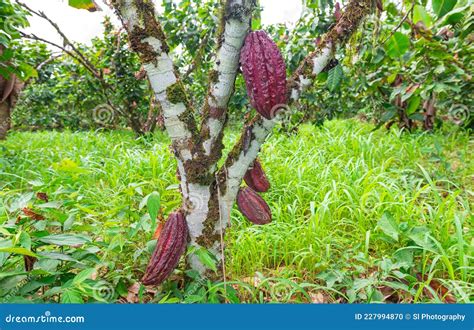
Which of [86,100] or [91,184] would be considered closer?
[91,184]

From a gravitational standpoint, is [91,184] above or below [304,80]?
below

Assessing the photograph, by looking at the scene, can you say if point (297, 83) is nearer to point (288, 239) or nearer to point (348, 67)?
point (288, 239)

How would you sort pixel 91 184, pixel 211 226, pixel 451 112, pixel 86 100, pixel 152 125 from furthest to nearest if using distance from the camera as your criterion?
pixel 86 100, pixel 152 125, pixel 451 112, pixel 91 184, pixel 211 226

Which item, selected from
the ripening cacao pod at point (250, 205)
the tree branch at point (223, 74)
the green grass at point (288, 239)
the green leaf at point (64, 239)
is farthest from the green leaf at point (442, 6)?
the green leaf at point (64, 239)

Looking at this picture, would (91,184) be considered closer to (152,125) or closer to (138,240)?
(138,240)

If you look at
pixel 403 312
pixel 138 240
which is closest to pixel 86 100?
pixel 138 240

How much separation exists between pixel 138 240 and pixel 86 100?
3918 mm

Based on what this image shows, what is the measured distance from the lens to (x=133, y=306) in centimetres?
111

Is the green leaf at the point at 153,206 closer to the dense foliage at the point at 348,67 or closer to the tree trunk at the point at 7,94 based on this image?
the dense foliage at the point at 348,67

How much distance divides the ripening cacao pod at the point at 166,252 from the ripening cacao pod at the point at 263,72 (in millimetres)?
460

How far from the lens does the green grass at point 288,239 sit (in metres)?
1.25

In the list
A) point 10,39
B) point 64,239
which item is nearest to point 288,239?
point 64,239

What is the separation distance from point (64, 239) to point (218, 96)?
0.62 m

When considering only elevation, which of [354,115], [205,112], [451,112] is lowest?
[354,115]
